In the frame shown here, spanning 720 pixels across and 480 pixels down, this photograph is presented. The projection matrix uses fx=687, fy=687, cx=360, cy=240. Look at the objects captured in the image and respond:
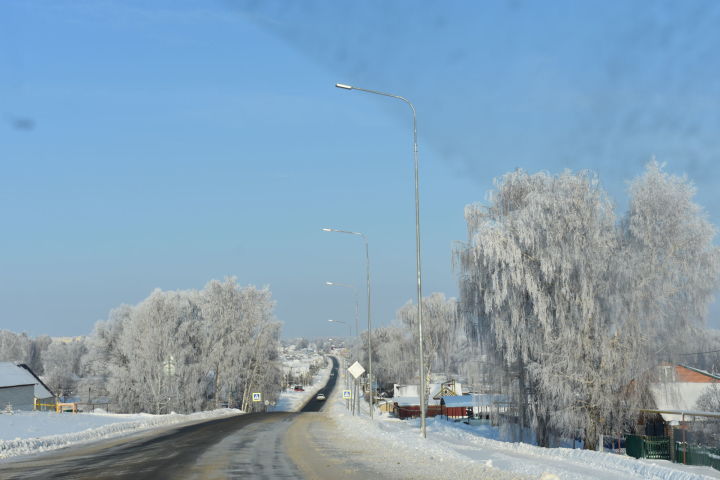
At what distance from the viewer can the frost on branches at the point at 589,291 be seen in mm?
30281

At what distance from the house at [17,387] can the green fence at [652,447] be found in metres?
46.2

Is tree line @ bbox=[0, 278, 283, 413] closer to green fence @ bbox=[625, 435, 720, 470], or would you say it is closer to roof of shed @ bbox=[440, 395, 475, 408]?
roof of shed @ bbox=[440, 395, 475, 408]

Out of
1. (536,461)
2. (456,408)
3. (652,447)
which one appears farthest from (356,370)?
(456,408)

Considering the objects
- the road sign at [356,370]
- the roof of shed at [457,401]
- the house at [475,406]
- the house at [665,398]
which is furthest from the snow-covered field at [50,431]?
the roof of shed at [457,401]

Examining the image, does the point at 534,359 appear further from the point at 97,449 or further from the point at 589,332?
the point at 97,449

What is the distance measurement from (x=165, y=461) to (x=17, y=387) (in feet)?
152

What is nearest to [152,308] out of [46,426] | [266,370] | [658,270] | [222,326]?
[222,326]

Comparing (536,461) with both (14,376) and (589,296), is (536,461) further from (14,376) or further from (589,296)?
(14,376)

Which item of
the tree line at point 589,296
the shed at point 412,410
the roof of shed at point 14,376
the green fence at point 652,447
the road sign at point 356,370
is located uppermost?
the tree line at point 589,296

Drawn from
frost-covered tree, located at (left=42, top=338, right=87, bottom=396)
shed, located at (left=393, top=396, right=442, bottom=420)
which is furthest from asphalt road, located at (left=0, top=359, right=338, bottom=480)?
frost-covered tree, located at (left=42, top=338, right=87, bottom=396)

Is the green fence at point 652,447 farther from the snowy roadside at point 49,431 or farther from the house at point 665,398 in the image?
the snowy roadside at point 49,431

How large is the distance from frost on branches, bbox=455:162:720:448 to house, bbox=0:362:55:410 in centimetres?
4119

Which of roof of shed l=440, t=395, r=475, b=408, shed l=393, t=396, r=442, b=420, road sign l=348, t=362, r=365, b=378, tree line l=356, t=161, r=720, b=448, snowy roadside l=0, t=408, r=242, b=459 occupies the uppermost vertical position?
tree line l=356, t=161, r=720, b=448

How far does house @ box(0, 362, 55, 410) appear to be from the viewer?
55219mm
